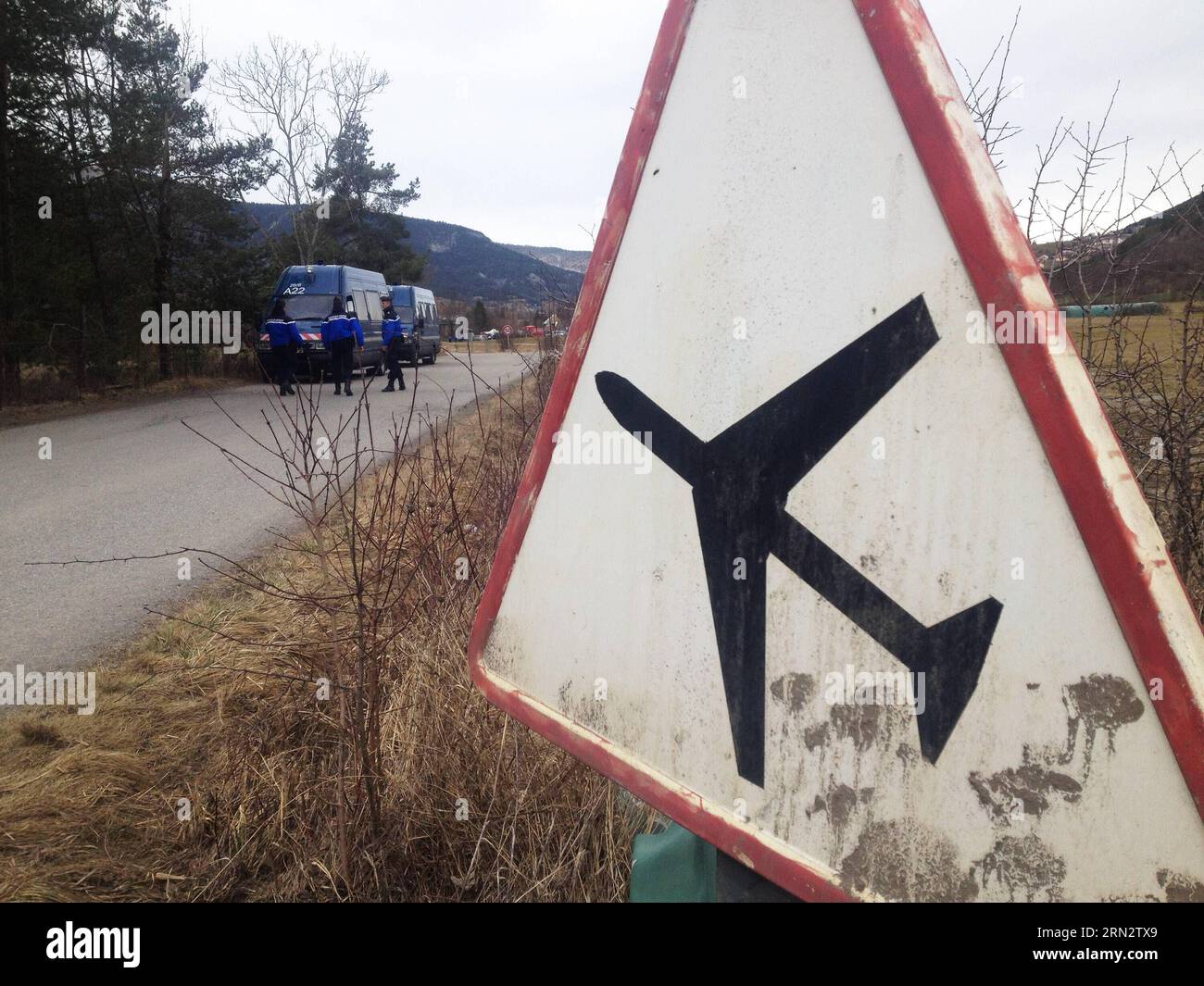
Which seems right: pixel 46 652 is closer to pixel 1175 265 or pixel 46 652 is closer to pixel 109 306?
pixel 1175 265

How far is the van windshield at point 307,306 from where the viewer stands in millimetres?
18766

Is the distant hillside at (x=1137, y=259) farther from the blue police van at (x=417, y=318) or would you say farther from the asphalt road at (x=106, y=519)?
the blue police van at (x=417, y=318)

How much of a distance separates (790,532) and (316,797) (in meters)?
1.90

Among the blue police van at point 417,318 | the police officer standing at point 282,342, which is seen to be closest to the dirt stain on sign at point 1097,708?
the police officer standing at point 282,342

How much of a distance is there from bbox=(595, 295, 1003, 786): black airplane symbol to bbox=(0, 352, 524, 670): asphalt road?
2.27 m

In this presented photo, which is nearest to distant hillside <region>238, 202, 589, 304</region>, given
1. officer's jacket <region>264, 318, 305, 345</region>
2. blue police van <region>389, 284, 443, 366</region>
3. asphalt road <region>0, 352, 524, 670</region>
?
blue police van <region>389, 284, 443, 366</region>

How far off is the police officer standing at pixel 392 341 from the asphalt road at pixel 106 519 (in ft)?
4.47

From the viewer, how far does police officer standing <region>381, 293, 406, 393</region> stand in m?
14.0

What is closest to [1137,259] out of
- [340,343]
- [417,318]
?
[340,343]

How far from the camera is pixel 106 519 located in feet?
22.0

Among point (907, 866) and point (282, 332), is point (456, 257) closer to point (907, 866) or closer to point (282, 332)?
point (282, 332)

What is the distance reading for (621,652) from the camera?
114cm

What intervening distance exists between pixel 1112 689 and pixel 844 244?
54 cm
